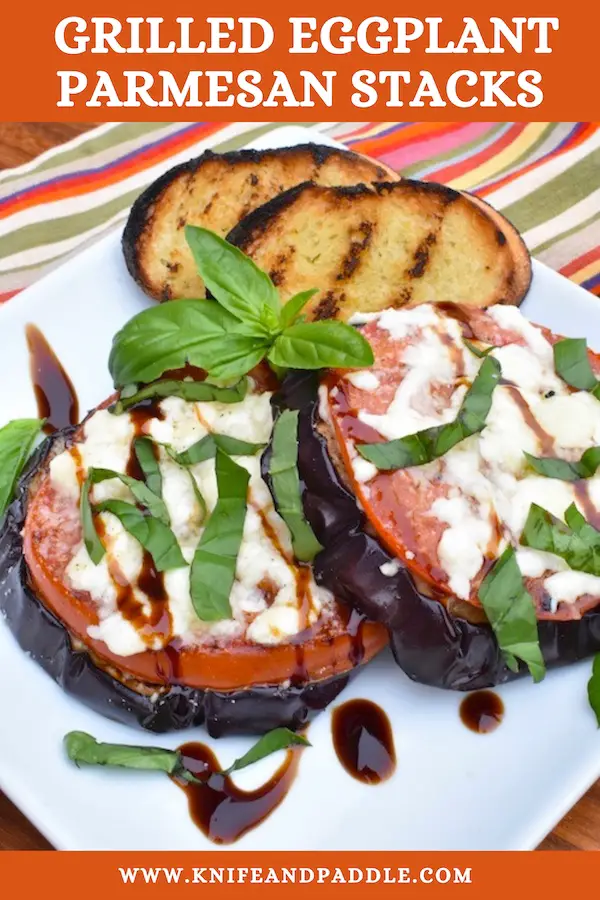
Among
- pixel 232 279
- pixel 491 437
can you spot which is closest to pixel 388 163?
pixel 232 279

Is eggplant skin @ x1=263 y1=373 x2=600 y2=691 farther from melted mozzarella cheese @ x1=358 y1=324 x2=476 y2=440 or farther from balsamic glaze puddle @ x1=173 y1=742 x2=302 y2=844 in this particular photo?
balsamic glaze puddle @ x1=173 y1=742 x2=302 y2=844

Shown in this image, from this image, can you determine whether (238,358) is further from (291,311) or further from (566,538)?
(566,538)

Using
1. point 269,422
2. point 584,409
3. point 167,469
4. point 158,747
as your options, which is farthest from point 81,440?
point 584,409

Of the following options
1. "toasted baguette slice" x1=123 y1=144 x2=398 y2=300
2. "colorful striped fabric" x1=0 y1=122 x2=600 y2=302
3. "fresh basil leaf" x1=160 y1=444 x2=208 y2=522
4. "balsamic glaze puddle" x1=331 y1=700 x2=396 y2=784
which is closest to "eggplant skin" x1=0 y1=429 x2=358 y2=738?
"balsamic glaze puddle" x1=331 y1=700 x2=396 y2=784

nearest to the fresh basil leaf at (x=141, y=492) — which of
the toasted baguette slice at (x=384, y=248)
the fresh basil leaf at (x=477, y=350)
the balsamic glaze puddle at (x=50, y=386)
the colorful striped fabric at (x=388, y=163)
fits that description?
the balsamic glaze puddle at (x=50, y=386)

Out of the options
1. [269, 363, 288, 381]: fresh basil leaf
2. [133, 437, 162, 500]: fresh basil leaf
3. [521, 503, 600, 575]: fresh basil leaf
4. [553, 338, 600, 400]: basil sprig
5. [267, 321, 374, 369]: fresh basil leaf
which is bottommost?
[521, 503, 600, 575]: fresh basil leaf

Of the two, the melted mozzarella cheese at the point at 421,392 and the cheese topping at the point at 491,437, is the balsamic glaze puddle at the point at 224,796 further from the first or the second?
the melted mozzarella cheese at the point at 421,392

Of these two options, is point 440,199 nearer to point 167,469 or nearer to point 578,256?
point 578,256
